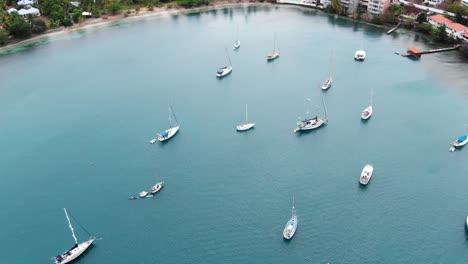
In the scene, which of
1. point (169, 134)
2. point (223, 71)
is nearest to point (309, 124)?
point (169, 134)

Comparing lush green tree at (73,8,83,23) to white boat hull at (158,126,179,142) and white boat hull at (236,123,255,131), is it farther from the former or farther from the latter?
white boat hull at (236,123,255,131)

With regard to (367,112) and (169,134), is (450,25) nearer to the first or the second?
(367,112)

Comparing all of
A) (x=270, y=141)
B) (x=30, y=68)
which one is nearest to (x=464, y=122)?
(x=270, y=141)

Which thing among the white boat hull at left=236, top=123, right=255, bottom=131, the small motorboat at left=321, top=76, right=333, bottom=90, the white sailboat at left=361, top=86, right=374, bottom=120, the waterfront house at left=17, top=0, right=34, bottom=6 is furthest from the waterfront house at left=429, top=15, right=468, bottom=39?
the waterfront house at left=17, top=0, right=34, bottom=6

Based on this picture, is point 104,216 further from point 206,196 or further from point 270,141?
point 270,141

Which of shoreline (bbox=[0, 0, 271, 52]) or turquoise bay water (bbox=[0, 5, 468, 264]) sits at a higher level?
shoreline (bbox=[0, 0, 271, 52])

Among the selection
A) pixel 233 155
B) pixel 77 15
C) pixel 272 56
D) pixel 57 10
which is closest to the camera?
pixel 233 155
